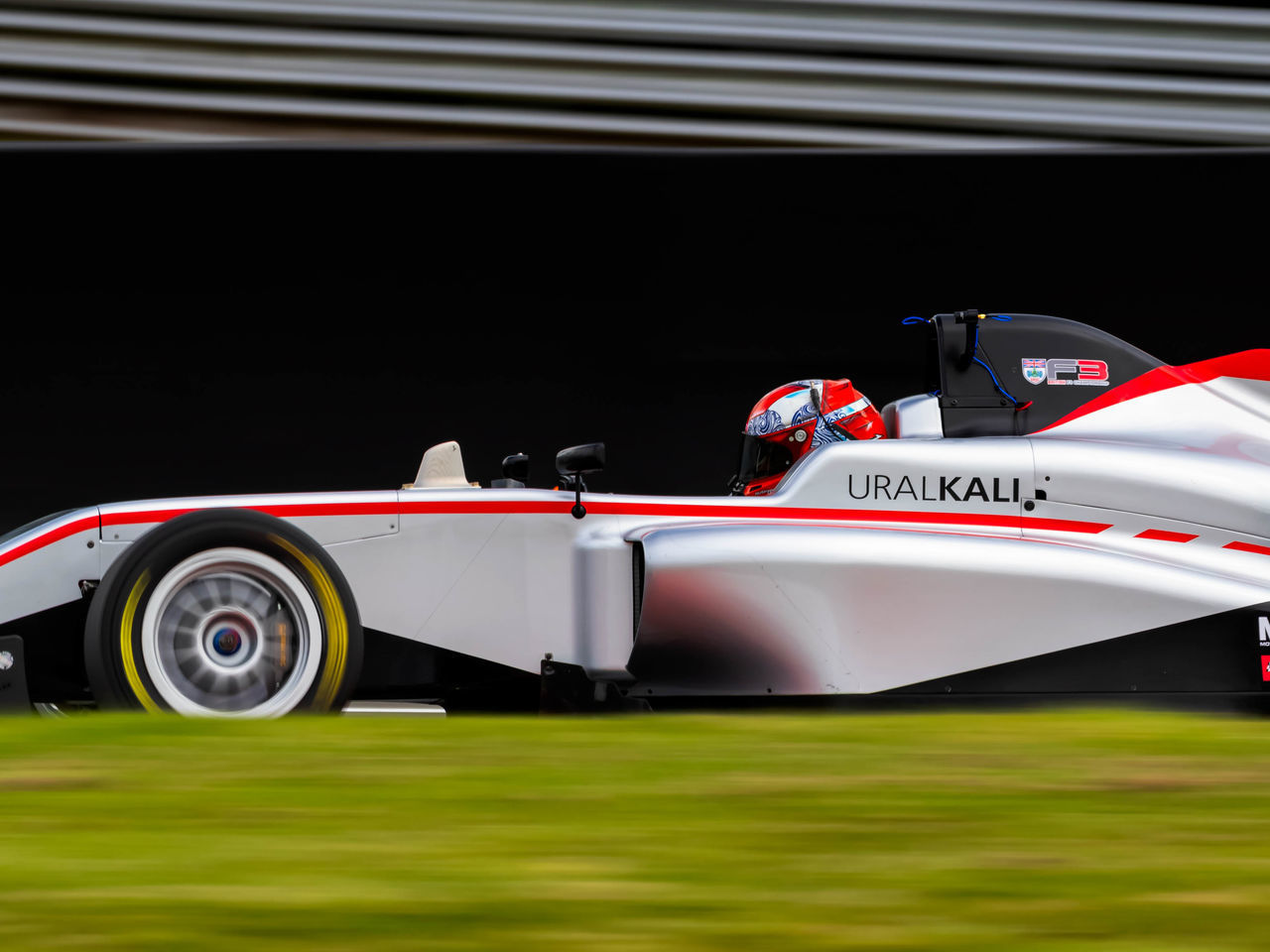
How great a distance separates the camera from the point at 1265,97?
861 cm

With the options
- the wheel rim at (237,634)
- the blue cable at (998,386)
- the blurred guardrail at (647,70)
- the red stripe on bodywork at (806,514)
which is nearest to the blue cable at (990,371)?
the blue cable at (998,386)

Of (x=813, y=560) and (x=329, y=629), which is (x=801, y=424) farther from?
(x=329, y=629)

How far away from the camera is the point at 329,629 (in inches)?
169

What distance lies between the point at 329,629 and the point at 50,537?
96 centimetres

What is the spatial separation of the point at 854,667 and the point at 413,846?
2.47 metres

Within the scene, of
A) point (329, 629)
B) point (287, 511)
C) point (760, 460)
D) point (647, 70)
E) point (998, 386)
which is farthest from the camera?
point (647, 70)

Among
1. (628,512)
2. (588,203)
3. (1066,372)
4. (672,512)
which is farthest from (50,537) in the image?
(588,203)

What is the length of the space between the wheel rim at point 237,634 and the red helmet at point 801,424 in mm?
1775

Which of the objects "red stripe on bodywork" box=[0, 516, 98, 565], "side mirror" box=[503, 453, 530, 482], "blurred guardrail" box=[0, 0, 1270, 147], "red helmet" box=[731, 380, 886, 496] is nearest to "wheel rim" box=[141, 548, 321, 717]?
"red stripe on bodywork" box=[0, 516, 98, 565]

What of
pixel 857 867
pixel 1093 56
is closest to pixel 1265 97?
pixel 1093 56

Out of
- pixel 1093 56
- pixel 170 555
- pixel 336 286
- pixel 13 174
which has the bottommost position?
pixel 170 555

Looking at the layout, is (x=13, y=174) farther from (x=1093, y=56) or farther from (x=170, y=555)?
(x=1093, y=56)

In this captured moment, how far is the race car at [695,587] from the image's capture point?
4324mm

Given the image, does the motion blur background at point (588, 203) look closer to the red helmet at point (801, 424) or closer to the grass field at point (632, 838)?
the red helmet at point (801, 424)
